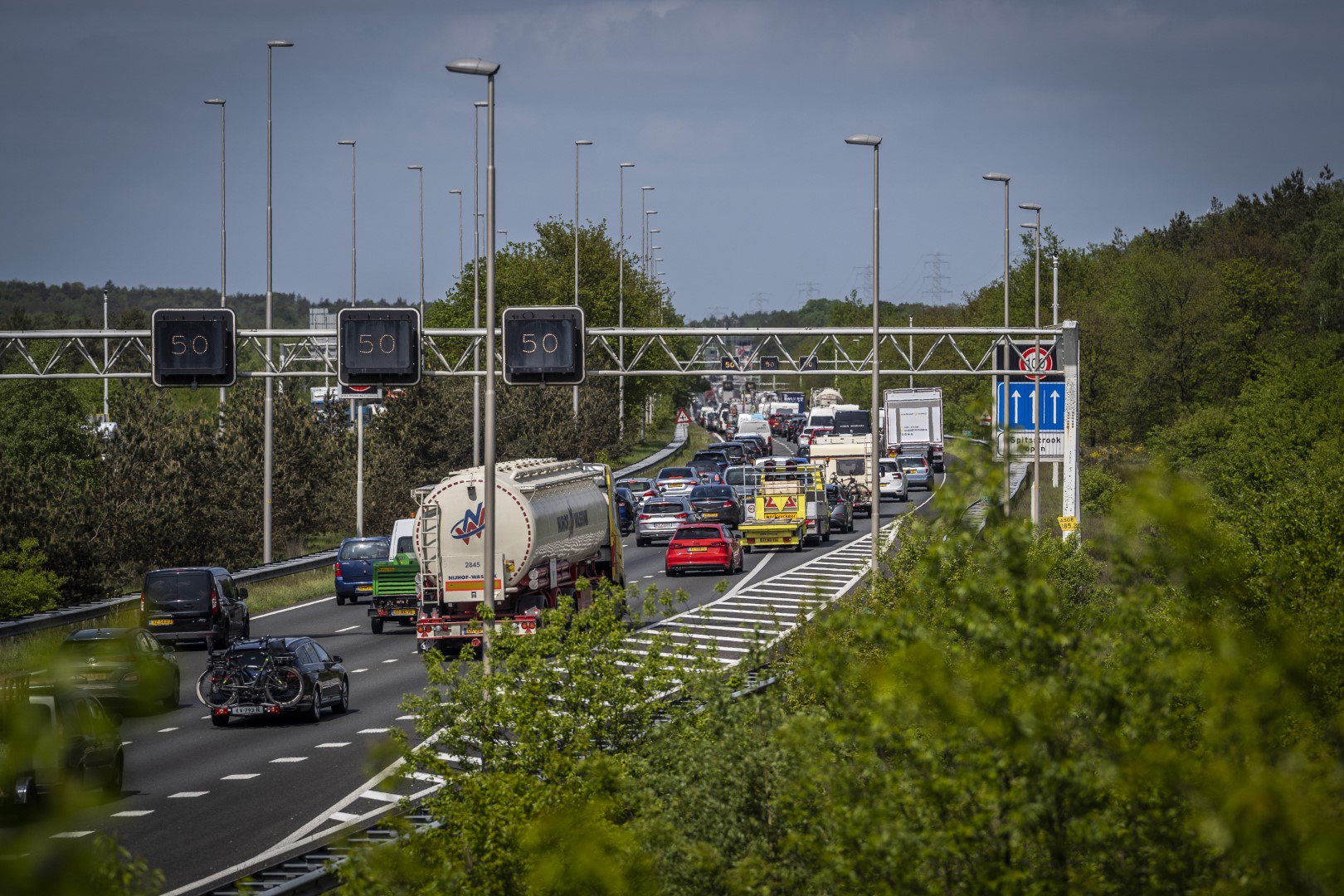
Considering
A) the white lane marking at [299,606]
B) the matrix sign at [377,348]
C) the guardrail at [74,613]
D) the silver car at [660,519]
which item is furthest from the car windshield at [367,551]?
the silver car at [660,519]

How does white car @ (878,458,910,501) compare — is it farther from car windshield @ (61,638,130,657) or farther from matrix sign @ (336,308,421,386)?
car windshield @ (61,638,130,657)

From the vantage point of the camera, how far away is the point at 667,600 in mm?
16109

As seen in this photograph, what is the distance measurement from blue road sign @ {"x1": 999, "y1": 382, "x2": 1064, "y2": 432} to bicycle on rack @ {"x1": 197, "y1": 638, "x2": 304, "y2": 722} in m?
25.4

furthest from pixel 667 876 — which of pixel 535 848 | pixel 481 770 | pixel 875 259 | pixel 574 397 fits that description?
pixel 574 397

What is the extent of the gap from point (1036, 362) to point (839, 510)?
20046 millimetres

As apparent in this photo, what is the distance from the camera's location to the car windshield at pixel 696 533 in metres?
47.2

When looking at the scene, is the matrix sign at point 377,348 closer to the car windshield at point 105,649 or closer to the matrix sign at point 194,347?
the matrix sign at point 194,347

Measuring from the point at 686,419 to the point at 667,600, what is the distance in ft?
291

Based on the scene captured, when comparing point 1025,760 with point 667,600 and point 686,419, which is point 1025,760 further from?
point 686,419

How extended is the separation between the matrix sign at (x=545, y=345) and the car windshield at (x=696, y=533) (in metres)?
16.9

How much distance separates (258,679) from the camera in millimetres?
26328

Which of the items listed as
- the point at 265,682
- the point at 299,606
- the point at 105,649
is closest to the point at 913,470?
the point at 299,606

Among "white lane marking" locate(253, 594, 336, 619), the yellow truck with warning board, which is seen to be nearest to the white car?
the yellow truck with warning board

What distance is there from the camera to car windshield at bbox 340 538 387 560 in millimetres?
43344
